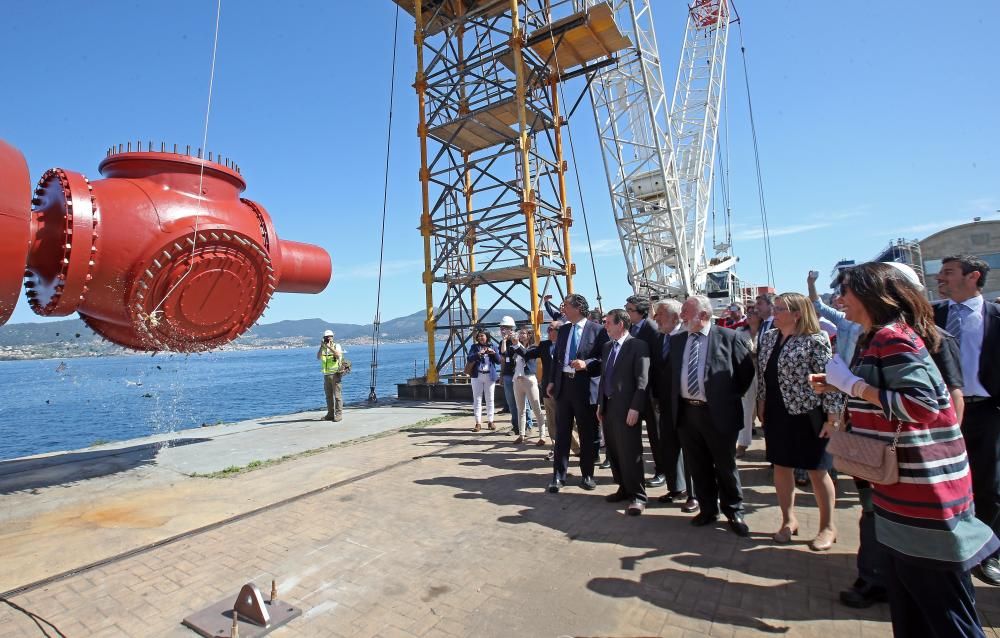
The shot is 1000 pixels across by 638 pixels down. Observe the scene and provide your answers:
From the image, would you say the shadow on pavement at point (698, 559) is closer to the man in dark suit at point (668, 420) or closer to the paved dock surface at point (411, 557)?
→ the paved dock surface at point (411, 557)

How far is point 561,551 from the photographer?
3588mm

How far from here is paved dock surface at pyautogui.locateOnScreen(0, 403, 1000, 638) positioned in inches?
108

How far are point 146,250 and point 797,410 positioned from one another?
5.14 metres

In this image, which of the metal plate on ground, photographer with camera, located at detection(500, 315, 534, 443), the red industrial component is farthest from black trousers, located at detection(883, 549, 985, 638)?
photographer with camera, located at detection(500, 315, 534, 443)

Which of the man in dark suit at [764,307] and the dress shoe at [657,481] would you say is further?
the man in dark suit at [764,307]

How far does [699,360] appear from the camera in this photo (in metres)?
4.04

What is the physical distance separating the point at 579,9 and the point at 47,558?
49.5 feet

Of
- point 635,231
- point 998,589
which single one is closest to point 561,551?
point 998,589

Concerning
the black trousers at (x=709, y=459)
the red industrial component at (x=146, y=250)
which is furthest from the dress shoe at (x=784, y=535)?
the red industrial component at (x=146, y=250)

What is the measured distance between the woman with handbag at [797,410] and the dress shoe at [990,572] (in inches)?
29.8

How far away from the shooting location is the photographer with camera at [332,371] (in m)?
10.2

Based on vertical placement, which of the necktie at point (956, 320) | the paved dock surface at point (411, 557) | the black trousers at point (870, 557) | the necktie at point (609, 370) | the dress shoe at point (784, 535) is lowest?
the paved dock surface at point (411, 557)

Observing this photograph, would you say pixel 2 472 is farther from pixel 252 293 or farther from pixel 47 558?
pixel 252 293

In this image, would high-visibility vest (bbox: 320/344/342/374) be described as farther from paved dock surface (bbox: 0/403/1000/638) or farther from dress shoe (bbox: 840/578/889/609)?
dress shoe (bbox: 840/578/889/609)
